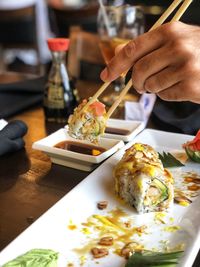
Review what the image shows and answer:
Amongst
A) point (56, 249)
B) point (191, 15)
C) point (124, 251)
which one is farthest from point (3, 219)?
point (191, 15)

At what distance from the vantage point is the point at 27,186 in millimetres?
1000

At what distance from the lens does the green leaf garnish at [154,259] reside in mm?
690

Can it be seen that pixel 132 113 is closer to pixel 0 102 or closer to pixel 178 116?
pixel 178 116

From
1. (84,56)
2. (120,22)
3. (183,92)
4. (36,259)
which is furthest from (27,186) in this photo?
(84,56)

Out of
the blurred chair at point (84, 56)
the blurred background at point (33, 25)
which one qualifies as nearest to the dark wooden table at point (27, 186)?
the blurred chair at point (84, 56)

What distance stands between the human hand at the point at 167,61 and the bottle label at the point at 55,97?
0.47 m

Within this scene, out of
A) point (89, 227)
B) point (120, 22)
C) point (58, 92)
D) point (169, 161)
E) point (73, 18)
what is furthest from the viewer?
point (73, 18)

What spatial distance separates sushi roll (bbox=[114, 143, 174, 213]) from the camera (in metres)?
0.89

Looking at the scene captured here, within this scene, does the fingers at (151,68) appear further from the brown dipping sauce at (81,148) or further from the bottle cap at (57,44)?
the bottle cap at (57,44)

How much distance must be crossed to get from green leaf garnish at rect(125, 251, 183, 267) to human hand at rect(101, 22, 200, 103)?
0.37 metres

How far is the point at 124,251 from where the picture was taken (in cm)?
75

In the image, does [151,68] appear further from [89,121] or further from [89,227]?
[89,227]

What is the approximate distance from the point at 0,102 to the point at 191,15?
1167 millimetres

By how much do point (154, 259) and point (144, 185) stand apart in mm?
204
